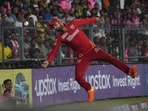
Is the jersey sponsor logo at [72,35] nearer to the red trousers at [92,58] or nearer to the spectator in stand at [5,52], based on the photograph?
the red trousers at [92,58]

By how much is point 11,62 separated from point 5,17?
161 centimetres

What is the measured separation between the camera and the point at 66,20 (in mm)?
16547

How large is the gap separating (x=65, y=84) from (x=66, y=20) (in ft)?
6.73

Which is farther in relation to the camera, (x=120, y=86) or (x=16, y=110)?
(x=120, y=86)

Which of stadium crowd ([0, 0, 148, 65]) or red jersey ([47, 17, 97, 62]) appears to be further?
stadium crowd ([0, 0, 148, 65])

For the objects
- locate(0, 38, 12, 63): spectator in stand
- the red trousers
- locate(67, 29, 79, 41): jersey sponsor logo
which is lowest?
the red trousers

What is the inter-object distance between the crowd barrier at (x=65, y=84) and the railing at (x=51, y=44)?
0.88ft

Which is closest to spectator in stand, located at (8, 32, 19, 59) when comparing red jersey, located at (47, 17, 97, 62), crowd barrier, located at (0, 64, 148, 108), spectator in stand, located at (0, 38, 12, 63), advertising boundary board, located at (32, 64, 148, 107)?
spectator in stand, located at (0, 38, 12, 63)

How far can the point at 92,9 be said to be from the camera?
1875cm

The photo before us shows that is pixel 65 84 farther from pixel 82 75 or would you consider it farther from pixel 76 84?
pixel 82 75

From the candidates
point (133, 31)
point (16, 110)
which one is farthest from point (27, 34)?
point (16, 110)

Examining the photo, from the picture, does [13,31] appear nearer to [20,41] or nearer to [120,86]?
[20,41]

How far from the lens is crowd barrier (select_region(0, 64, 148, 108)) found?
1442 cm

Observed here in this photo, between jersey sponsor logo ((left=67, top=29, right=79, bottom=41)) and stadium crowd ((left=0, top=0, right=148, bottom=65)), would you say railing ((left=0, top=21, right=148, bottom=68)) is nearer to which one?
stadium crowd ((left=0, top=0, right=148, bottom=65))
